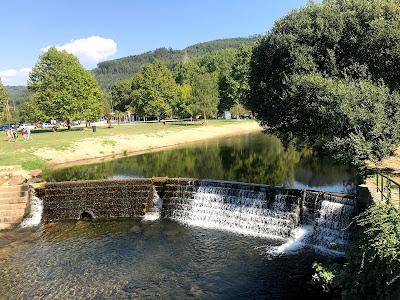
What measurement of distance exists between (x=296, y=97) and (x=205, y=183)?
905cm

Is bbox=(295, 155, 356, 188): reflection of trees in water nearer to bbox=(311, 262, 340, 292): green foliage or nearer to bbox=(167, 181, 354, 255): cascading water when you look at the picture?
bbox=(167, 181, 354, 255): cascading water

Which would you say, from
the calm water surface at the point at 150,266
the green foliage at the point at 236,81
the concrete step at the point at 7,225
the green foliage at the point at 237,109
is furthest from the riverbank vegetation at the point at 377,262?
the green foliage at the point at 237,109

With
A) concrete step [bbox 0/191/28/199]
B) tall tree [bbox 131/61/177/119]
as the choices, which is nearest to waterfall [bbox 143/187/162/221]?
concrete step [bbox 0/191/28/199]

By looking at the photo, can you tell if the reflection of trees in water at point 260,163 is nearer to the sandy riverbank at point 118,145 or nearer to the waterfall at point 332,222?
the waterfall at point 332,222

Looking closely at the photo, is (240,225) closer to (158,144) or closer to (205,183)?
(205,183)

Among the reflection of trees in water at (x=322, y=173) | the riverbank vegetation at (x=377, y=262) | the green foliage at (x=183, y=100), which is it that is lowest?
the reflection of trees in water at (x=322, y=173)

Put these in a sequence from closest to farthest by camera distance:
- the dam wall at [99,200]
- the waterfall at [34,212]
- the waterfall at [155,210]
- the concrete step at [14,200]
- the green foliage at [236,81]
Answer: the waterfall at [155,210], the waterfall at [34,212], the dam wall at [99,200], the concrete step at [14,200], the green foliage at [236,81]

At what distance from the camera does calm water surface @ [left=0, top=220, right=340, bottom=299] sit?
55.8 feet

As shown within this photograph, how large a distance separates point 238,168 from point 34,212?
68.3 feet

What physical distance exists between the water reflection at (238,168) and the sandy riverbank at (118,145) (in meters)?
4.43

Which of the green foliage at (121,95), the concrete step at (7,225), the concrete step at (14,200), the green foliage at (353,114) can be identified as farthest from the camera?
the green foliage at (121,95)

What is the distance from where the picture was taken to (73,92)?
247 feet

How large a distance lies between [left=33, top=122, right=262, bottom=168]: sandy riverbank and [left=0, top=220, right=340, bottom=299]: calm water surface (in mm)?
24837

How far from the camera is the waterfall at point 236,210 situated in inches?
927
